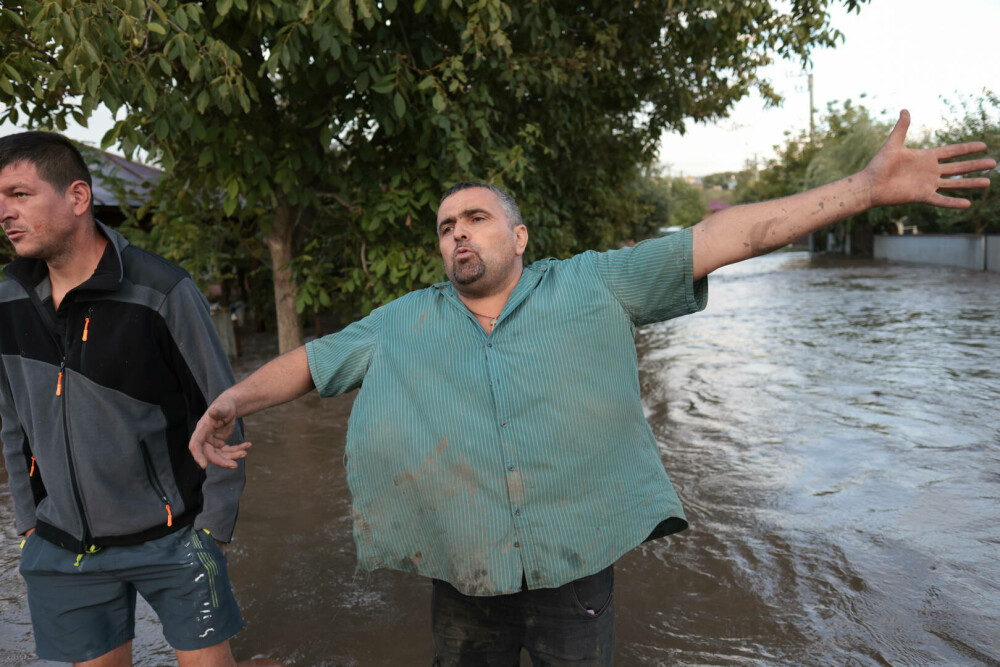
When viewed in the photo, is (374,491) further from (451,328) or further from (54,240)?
(54,240)

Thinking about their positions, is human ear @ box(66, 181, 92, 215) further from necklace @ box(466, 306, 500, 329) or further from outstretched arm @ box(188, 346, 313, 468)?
necklace @ box(466, 306, 500, 329)

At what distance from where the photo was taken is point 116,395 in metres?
2.55

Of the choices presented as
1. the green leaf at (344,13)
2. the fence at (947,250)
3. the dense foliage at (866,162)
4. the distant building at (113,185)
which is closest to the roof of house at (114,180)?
the distant building at (113,185)

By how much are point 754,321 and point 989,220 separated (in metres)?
12.6

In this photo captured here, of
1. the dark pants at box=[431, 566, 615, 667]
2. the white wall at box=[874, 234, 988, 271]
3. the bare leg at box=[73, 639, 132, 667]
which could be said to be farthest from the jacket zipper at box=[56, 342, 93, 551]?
the white wall at box=[874, 234, 988, 271]

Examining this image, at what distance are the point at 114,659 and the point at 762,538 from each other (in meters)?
3.49

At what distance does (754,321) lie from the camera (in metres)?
14.1

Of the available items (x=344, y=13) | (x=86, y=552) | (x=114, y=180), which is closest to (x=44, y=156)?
(x=86, y=552)

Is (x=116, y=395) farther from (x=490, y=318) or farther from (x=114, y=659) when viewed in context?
(x=490, y=318)

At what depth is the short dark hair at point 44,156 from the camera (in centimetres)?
253

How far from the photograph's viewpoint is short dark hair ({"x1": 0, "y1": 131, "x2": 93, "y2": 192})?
2.53 m

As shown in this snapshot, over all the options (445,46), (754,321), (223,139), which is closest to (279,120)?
(223,139)

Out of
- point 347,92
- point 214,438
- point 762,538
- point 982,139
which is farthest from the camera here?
point 982,139

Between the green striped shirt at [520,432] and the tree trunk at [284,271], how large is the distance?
238 inches
